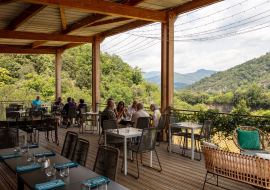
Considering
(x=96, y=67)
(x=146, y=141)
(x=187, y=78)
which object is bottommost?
(x=146, y=141)

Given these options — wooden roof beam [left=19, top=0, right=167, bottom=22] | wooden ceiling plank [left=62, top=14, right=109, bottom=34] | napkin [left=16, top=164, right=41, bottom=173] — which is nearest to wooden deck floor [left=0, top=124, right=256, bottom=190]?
napkin [left=16, top=164, right=41, bottom=173]

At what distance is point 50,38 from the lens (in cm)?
914

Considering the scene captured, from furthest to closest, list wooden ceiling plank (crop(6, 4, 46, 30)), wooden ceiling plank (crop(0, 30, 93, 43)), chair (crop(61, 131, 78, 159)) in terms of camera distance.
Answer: wooden ceiling plank (crop(0, 30, 93, 43))
wooden ceiling plank (crop(6, 4, 46, 30))
chair (crop(61, 131, 78, 159))

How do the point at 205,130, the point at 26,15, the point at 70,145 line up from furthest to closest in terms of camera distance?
the point at 26,15, the point at 205,130, the point at 70,145

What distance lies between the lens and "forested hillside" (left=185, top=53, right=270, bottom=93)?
1920 centimetres

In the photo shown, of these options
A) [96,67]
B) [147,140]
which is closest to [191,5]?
[147,140]

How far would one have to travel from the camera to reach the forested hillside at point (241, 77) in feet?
63.0

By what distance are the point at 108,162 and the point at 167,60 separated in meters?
5.03

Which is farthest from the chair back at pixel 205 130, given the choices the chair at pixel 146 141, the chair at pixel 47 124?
the chair at pixel 47 124

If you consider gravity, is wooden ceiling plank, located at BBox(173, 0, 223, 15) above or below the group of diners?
above

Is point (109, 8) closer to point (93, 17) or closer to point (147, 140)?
point (93, 17)

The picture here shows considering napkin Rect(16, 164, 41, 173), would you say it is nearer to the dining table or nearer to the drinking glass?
the dining table

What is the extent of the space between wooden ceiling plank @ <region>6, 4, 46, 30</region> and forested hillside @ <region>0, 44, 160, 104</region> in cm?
1194

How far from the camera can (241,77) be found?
66.5 feet
